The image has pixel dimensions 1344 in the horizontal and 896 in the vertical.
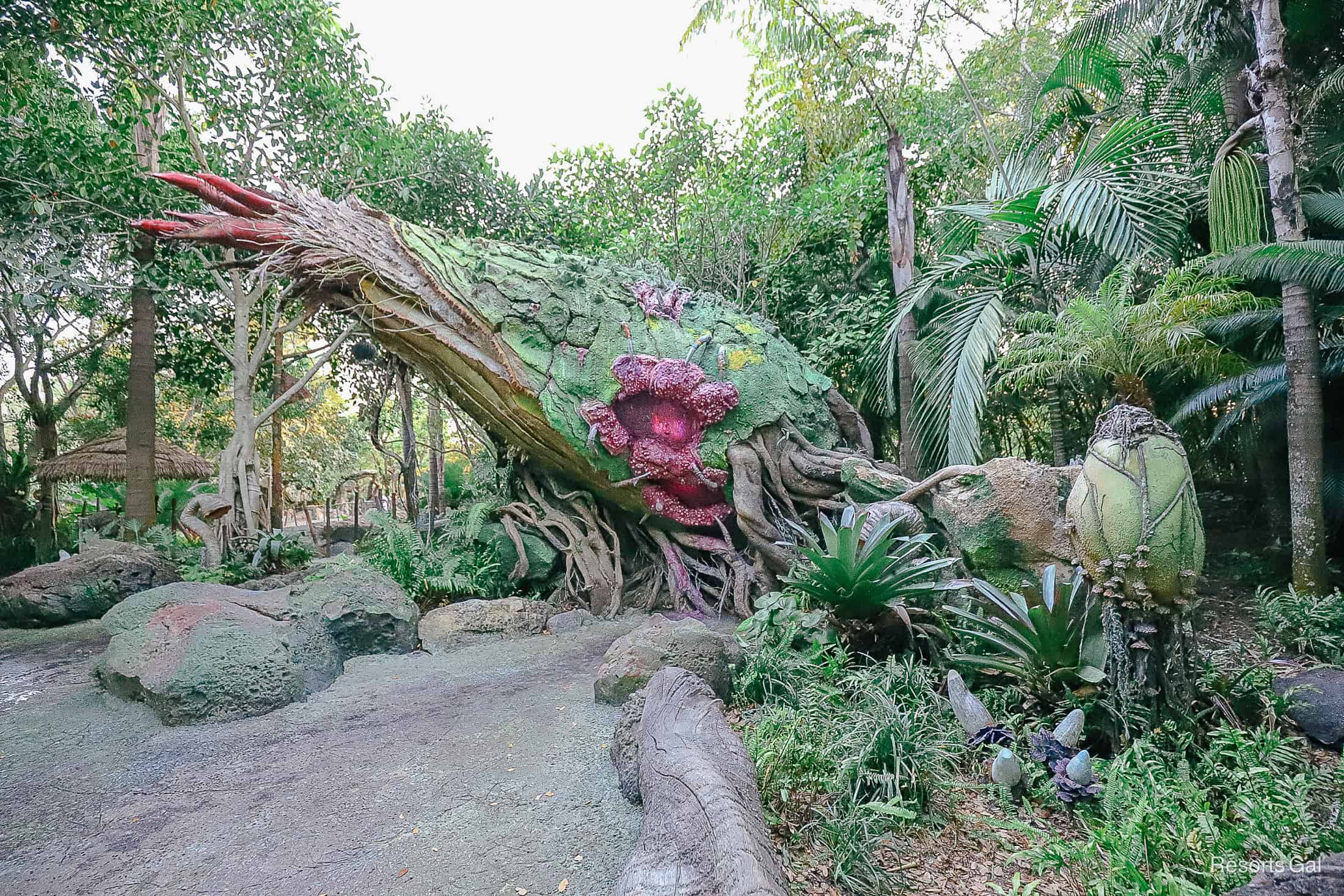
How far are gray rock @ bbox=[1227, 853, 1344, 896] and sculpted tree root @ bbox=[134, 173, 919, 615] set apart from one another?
3.64 m

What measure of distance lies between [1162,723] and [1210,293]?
287cm

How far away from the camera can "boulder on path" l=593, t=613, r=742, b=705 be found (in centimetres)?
329

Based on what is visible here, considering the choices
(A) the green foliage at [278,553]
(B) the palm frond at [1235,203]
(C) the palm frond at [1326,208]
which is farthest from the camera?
(A) the green foliage at [278,553]

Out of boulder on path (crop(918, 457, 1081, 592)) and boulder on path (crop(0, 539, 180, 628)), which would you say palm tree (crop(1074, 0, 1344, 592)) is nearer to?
boulder on path (crop(918, 457, 1081, 592))

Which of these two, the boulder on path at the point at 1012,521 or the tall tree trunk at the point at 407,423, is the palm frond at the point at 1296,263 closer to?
the boulder on path at the point at 1012,521

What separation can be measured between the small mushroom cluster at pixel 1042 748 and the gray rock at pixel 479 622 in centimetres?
327

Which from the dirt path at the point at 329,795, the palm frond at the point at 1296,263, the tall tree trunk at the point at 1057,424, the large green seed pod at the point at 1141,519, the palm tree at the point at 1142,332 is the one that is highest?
the palm frond at the point at 1296,263

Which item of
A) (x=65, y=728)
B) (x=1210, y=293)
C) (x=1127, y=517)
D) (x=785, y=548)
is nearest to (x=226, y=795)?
(x=65, y=728)

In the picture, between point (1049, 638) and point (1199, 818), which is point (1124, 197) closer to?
point (1049, 638)

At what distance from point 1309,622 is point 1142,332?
71.5 inches

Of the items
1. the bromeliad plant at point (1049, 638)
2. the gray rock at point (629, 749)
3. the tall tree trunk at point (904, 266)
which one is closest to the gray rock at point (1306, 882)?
the bromeliad plant at point (1049, 638)

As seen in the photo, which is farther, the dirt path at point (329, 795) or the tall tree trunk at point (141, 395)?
the tall tree trunk at point (141, 395)

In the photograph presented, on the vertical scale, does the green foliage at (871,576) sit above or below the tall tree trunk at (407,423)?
below

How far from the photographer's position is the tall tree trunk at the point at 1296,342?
12.3 ft
